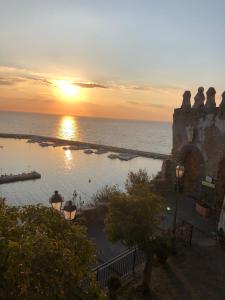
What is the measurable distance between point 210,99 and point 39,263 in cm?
1922

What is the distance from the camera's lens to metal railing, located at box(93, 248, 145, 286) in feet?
42.8

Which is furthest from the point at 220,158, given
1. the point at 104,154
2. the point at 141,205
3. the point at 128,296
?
the point at 104,154

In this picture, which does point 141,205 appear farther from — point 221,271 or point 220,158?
point 220,158

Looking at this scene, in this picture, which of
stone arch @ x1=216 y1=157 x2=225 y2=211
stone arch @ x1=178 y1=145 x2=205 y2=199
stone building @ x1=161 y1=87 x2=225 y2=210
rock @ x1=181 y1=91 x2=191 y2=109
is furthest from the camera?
rock @ x1=181 y1=91 x2=191 y2=109

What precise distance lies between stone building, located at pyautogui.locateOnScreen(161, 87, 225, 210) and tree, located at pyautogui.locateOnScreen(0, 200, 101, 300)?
53.4 ft

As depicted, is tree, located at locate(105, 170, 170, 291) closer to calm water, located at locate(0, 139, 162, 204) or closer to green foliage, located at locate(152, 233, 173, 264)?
green foliage, located at locate(152, 233, 173, 264)

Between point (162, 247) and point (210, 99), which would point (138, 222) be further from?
point (210, 99)

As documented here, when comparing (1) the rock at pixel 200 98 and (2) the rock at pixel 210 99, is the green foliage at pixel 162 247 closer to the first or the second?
(2) the rock at pixel 210 99

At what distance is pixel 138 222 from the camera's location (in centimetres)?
1206

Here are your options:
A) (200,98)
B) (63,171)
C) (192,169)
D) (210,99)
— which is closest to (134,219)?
(192,169)

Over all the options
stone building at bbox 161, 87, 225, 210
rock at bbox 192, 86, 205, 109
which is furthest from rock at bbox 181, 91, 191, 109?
rock at bbox 192, 86, 205, 109

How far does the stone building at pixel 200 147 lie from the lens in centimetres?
2098

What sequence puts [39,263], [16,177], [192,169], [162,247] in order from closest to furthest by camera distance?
[39,263] < [162,247] < [192,169] < [16,177]

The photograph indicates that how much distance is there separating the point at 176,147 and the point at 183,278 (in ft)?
43.5
